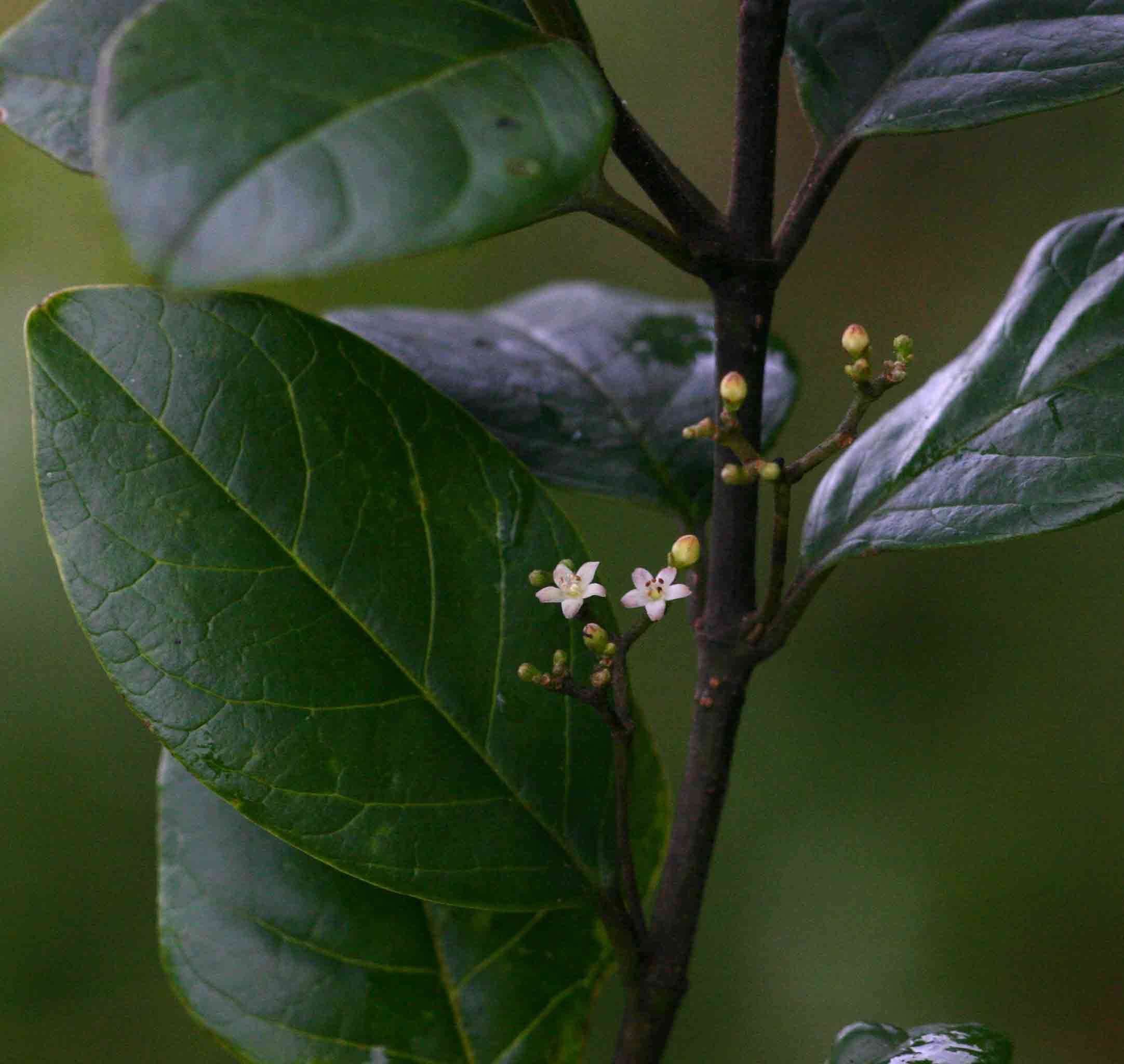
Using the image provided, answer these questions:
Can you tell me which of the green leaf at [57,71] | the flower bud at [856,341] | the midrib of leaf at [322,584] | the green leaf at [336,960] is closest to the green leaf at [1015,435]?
the flower bud at [856,341]

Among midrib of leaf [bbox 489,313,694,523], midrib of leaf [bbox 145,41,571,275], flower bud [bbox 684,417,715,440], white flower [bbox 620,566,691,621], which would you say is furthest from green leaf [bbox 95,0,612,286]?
midrib of leaf [bbox 489,313,694,523]

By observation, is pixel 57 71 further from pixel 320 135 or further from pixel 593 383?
pixel 593 383

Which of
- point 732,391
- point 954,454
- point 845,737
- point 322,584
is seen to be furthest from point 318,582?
point 845,737

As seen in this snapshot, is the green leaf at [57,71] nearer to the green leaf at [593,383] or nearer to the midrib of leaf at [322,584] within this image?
the midrib of leaf at [322,584]

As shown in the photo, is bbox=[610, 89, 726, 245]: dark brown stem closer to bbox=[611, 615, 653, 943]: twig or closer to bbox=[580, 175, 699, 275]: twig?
bbox=[580, 175, 699, 275]: twig

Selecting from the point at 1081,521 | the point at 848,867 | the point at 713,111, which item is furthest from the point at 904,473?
the point at 713,111

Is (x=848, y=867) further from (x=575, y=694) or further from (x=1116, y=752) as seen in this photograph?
(x=575, y=694)

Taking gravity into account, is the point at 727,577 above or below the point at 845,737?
above
